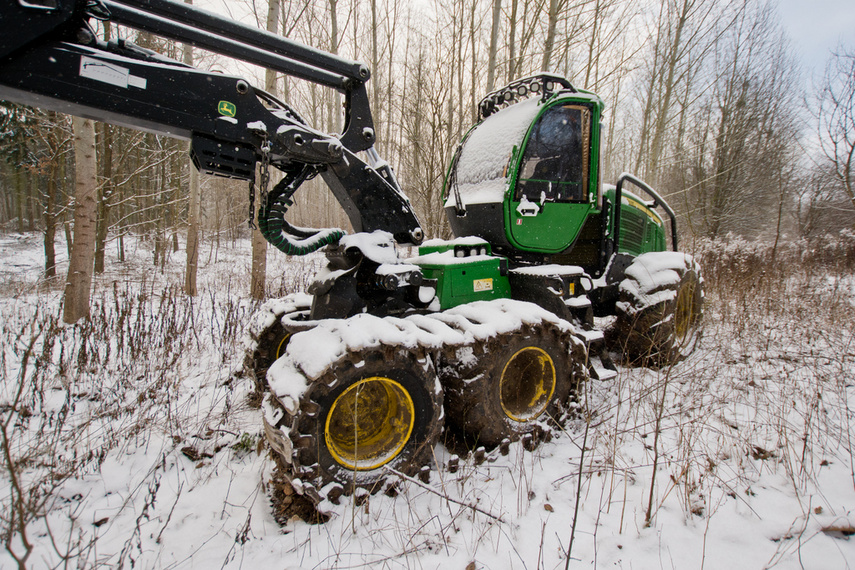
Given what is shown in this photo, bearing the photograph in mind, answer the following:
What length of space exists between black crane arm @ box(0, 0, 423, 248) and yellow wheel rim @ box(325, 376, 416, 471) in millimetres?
1119

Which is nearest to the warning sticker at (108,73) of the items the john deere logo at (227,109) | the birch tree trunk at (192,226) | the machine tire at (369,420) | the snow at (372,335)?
the john deere logo at (227,109)

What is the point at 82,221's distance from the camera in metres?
5.86

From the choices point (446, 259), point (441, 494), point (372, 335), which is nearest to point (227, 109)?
point (372, 335)

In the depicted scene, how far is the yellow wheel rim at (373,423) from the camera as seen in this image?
2.33m

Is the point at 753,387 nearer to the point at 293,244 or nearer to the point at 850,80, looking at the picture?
the point at 293,244

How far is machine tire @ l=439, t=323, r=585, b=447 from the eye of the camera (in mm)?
2646

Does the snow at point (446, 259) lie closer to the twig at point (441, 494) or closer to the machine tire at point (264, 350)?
the machine tire at point (264, 350)

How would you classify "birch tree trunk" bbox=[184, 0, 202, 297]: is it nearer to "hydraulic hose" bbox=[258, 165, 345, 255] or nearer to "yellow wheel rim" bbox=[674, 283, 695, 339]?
"hydraulic hose" bbox=[258, 165, 345, 255]

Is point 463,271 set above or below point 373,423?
above

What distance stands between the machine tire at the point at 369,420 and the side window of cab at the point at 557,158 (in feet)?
6.73

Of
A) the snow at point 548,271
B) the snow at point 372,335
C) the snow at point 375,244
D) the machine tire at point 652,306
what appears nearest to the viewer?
the snow at point 372,335

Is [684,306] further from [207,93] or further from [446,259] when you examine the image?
[207,93]

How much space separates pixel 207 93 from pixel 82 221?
17.0 ft

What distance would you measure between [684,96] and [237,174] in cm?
1964
